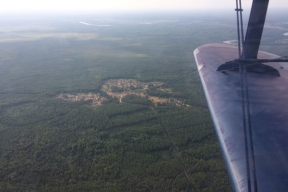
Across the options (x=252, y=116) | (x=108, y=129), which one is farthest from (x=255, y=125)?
(x=108, y=129)

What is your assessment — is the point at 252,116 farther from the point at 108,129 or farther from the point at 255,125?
the point at 108,129

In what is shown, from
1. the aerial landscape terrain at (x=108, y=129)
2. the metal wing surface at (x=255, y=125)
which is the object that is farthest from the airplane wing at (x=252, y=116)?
the aerial landscape terrain at (x=108, y=129)

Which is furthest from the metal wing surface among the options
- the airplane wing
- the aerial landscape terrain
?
Answer: the aerial landscape terrain

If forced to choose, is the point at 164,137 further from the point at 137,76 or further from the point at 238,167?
the point at 137,76

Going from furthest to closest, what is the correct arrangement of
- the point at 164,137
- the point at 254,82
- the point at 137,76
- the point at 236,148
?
1. the point at 137,76
2. the point at 164,137
3. the point at 254,82
4. the point at 236,148

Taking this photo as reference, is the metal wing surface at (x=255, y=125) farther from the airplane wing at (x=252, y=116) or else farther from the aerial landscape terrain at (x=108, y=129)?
the aerial landscape terrain at (x=108, y=129)

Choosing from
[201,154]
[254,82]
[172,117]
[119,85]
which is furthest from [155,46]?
[254,82]

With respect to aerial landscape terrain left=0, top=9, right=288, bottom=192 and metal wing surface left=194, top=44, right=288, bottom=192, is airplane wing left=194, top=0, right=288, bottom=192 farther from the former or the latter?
aerial landscape terrain left=0, top=9, right=288, bottom=192

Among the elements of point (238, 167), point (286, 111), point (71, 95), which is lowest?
point (71, 95)
